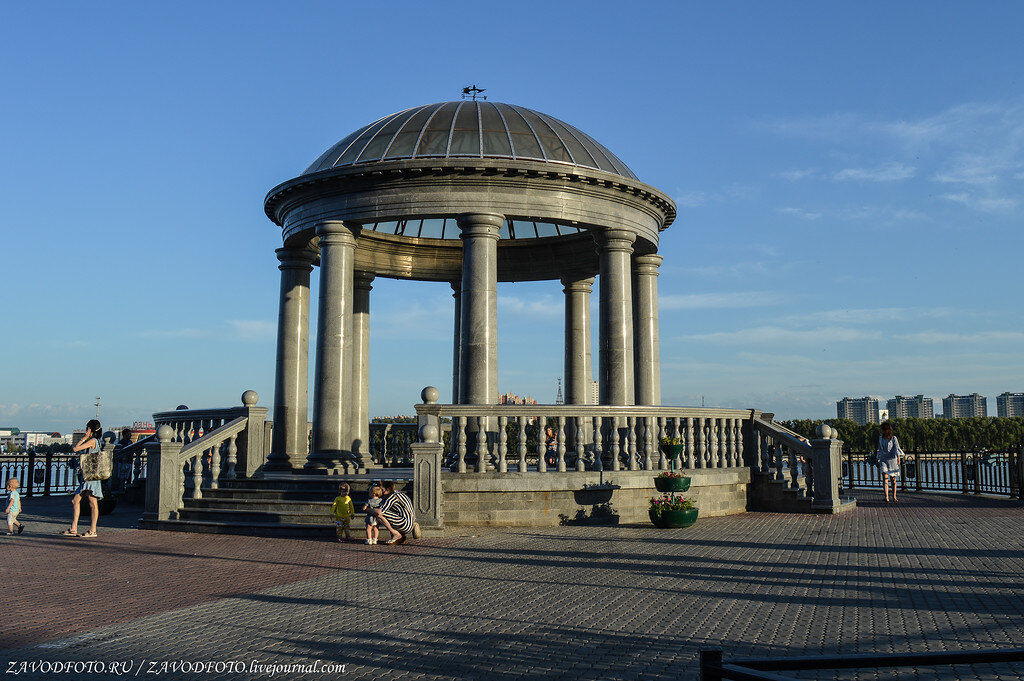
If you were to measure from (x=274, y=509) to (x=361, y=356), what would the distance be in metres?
10.7

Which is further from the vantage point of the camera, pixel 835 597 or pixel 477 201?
pixel 477 201

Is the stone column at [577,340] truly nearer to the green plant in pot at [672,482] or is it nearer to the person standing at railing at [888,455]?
the person standing at railing at [888,455]

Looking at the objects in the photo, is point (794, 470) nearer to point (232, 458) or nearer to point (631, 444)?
point (631, 444)

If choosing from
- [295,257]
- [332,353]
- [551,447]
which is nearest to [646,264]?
[551,447]

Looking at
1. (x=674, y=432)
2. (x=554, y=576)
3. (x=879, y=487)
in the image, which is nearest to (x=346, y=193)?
(x=674, y=432)

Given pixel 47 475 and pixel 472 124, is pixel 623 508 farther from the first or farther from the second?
pixel 47 475

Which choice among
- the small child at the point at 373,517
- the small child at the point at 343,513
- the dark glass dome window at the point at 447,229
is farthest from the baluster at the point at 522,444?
the dark glass dome window at the point at 447,229

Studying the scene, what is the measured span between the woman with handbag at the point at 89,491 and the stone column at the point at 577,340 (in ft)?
49.3

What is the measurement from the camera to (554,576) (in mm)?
11359

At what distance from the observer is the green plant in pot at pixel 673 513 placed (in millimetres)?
17000

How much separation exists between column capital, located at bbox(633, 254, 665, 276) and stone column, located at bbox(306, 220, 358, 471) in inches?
355

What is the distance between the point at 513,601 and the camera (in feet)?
31.4

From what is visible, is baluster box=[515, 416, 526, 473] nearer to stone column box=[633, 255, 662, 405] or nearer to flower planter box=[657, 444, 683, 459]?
flower planter box=[657, 444, 683, 459]

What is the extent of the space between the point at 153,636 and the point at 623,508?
475 inches
